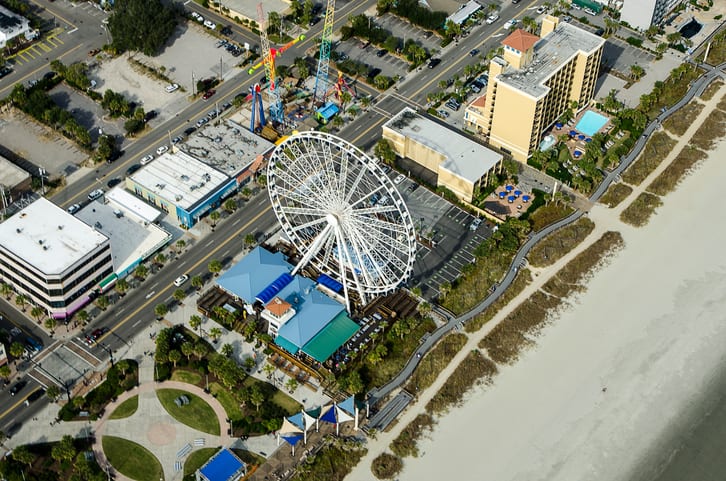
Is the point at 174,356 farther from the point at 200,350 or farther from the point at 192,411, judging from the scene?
the point at 192,411

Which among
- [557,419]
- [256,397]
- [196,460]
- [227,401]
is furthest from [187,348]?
[557,419]

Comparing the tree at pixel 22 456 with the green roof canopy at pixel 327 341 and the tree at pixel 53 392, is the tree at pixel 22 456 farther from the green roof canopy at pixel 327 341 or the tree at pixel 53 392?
the green roof canopy at pixel 327 341

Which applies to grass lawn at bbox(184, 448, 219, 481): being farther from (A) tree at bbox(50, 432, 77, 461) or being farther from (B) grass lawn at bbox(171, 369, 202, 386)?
(A) tree at bbox(50, 432, 77, 461)

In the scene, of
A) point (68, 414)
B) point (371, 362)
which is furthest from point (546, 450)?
point (68, 414)

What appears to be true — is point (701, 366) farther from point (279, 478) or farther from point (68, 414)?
point (68, 414)

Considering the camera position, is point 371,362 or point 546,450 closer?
point 546,450

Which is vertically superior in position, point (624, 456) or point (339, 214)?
point (339, 214)
